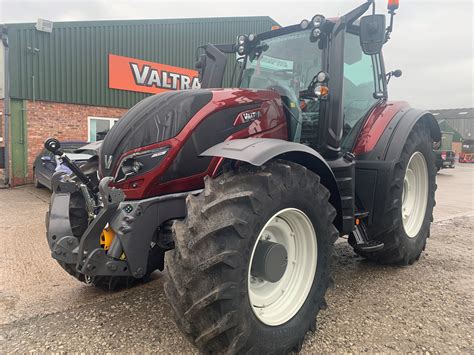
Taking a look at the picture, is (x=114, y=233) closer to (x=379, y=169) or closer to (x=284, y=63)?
(x=284, y=63)

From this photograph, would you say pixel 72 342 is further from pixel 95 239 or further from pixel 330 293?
pixel 330 293

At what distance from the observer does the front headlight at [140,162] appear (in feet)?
9.19

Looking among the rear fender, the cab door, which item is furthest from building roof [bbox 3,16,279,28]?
the rear fender

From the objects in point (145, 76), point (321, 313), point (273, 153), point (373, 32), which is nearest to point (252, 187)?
point (273, 153)

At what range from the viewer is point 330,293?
Result: 365cm

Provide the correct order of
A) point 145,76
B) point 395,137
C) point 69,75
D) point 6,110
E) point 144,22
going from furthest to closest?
point 145,76, point 144,22, point 69,75, point 6,110, point 395,137

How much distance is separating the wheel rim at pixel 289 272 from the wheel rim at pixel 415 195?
219 cm

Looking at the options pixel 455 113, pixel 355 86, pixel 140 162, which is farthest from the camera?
pixel 455 113

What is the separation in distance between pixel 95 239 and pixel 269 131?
1.60 m

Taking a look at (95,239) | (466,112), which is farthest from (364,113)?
(466,112)

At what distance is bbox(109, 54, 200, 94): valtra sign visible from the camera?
13038 mm

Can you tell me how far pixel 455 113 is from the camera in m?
55.9

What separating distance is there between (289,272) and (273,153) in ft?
3.14

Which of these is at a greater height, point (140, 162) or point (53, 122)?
point (53, 122)
